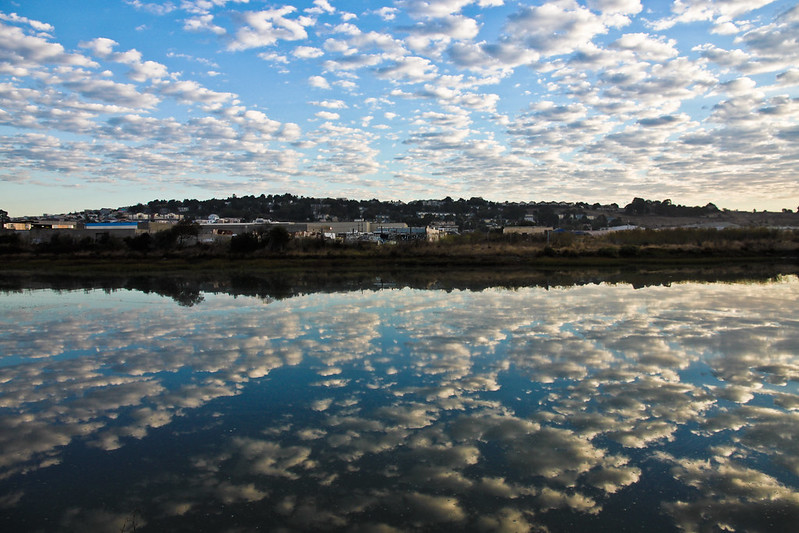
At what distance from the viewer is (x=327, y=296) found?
20.8 meters

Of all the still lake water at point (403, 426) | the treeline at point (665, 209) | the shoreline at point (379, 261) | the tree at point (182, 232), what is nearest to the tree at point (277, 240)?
the shoreline at point (379, 261)

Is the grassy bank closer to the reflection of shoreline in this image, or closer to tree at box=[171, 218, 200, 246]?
the reflection of shoreline

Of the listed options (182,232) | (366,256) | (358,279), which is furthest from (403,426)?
(182,232)

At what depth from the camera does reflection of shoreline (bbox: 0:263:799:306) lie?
78.3 feet

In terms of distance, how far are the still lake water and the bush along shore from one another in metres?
22.9

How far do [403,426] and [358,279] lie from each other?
20909mm

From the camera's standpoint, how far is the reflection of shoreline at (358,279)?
940 inches

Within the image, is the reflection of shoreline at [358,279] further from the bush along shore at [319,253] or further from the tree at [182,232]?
the tree at [182,232]

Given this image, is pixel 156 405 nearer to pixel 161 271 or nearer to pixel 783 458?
pixel 783 458


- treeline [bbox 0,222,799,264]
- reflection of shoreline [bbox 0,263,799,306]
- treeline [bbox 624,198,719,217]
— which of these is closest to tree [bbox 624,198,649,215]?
treeline [bbox 624,198,719,217]

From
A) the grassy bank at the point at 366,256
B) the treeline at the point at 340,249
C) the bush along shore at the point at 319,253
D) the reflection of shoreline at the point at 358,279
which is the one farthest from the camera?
the treeline at the point at 340,249

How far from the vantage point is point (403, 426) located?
7133 mm

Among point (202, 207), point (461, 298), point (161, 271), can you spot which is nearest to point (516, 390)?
point (461, 298)

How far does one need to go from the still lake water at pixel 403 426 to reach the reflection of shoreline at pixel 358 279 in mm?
9331
